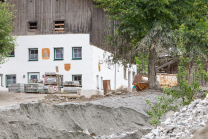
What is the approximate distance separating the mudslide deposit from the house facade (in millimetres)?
13480

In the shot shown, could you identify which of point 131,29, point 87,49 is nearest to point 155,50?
point 131,29

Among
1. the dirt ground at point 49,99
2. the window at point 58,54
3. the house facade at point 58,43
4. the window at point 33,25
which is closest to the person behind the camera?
the dirt ground at point 49,99

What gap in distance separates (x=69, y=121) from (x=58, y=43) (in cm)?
1750

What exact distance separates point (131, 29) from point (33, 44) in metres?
13.5

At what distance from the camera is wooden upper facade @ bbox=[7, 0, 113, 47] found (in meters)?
33.2

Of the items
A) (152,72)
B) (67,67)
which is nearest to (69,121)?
(152,72)

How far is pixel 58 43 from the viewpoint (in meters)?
33.1

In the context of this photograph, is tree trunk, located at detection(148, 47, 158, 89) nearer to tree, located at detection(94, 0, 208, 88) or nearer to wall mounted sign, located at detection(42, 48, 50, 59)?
tree, located at detection(94, 0, 208, 88)

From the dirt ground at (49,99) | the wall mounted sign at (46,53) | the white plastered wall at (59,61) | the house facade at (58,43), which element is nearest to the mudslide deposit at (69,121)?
the dirt ground at (49,99)

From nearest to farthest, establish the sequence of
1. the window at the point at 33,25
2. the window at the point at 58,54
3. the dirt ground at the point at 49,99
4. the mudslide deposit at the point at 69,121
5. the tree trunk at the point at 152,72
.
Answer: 1. the mudslide deposit at the point at 69,121
2. the dirt ground at the point at 49,99
3. the tree trunk at the point at 152,72
4. the window at the point at 58,54
5. the window at the point at 33,25

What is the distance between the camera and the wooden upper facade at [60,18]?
1305 inches

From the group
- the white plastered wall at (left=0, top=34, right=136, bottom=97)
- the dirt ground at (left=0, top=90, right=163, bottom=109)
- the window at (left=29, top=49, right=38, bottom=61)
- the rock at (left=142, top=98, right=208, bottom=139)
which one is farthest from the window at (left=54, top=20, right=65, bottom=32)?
the rock at (left=142, top=98, right=208, bottom=139)

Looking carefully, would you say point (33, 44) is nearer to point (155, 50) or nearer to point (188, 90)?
point (155, 50)

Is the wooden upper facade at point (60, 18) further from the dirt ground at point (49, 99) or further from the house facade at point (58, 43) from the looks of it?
the dirt ground at point (49, 99)
